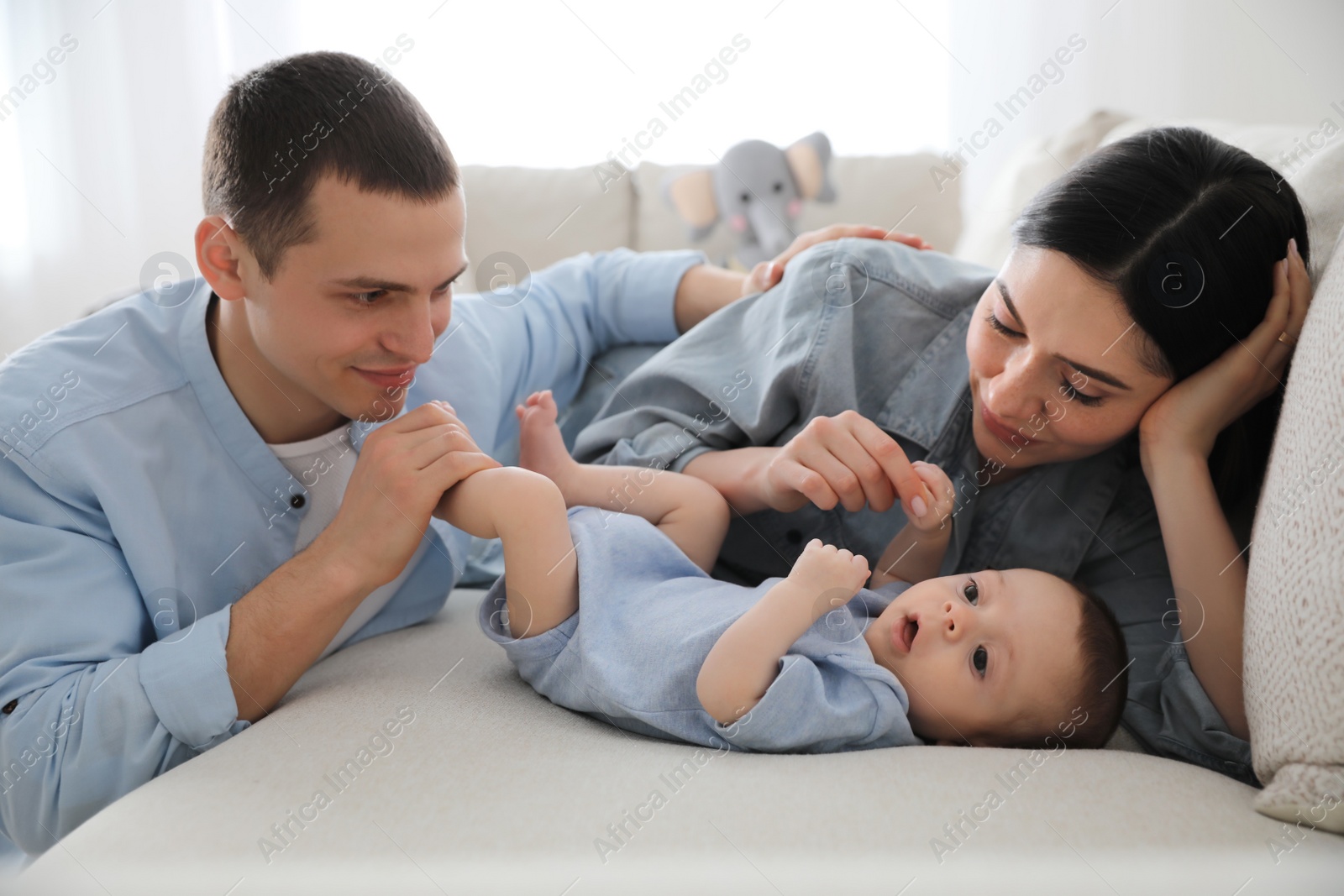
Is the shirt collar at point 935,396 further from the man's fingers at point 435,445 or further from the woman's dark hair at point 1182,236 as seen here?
the man's fingers at point 435,445

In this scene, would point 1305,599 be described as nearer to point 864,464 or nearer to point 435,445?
point 864,464

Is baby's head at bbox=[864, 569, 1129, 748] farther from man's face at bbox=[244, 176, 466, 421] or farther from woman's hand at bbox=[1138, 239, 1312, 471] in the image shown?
man's face at bbox=[244, 176, 466, 421]

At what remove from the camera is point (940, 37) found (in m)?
3.02

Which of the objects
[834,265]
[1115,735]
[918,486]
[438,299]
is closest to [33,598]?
[438,299]

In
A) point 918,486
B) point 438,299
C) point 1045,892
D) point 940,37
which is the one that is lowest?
point 1045,892

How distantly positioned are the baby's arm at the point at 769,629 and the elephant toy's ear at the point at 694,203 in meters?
1.49

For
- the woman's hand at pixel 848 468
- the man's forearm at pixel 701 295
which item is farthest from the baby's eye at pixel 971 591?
the man's forearm at pixel 701 295

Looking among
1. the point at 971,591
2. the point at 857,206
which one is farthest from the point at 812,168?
the point at 971,591

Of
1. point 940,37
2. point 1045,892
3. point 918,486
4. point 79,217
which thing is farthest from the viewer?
point 79,217

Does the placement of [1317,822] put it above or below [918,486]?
below

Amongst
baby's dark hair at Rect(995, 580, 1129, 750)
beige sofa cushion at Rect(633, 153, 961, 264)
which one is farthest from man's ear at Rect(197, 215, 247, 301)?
beige sofa cushion at Rect(633, 153, 961, 264)

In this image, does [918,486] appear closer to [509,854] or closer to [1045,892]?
[1045,892]

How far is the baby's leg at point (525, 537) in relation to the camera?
953 mm

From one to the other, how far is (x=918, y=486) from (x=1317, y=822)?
465 millimetres
